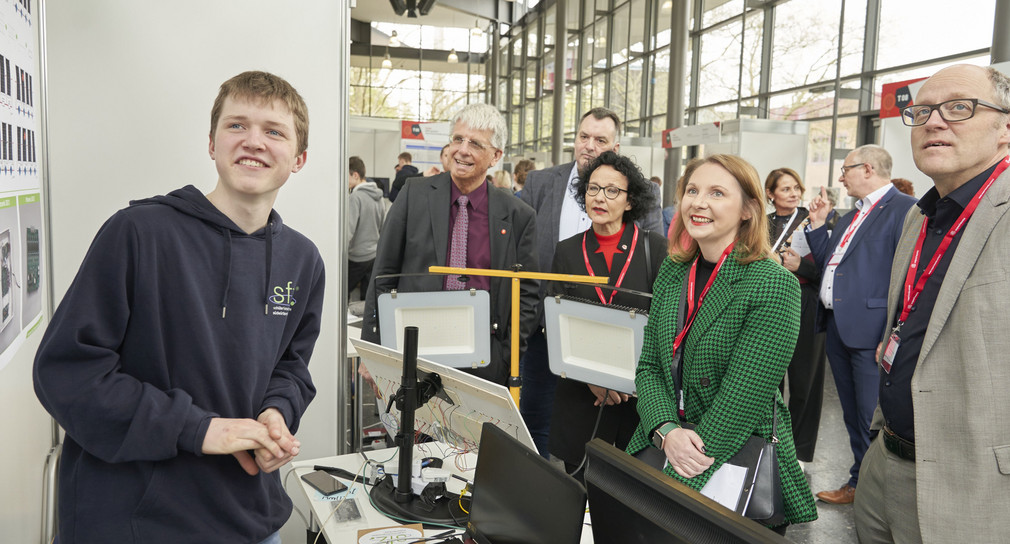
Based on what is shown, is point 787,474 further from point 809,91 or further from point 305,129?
Answer: point 809,91

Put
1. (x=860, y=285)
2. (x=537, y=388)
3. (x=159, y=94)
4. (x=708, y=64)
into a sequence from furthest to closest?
(x=708, y=64)
(x=860, y=285)
(x=537, y=388)
(x=159, y=94)

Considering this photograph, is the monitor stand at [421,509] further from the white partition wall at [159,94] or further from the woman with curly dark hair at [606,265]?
the white partition wall at [159,94]

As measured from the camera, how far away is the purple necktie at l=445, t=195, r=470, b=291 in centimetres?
258

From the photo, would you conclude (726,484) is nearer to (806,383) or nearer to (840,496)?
(840,496)

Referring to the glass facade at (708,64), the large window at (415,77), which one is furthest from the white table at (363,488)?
the large window at (415,77)

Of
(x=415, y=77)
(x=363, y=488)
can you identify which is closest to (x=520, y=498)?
(x=363, y=488)

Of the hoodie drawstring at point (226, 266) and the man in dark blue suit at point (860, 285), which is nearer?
the hoodie drawstring at point (226, 266)

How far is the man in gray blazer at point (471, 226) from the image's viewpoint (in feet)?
8.36

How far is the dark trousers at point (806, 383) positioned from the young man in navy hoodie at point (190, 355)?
10.5ft

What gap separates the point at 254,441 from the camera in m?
1.31

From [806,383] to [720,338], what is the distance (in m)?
2.41

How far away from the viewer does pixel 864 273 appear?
3.45 metres

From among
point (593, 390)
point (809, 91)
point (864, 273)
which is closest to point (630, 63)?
point (809, 91)

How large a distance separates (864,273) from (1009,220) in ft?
6.67
